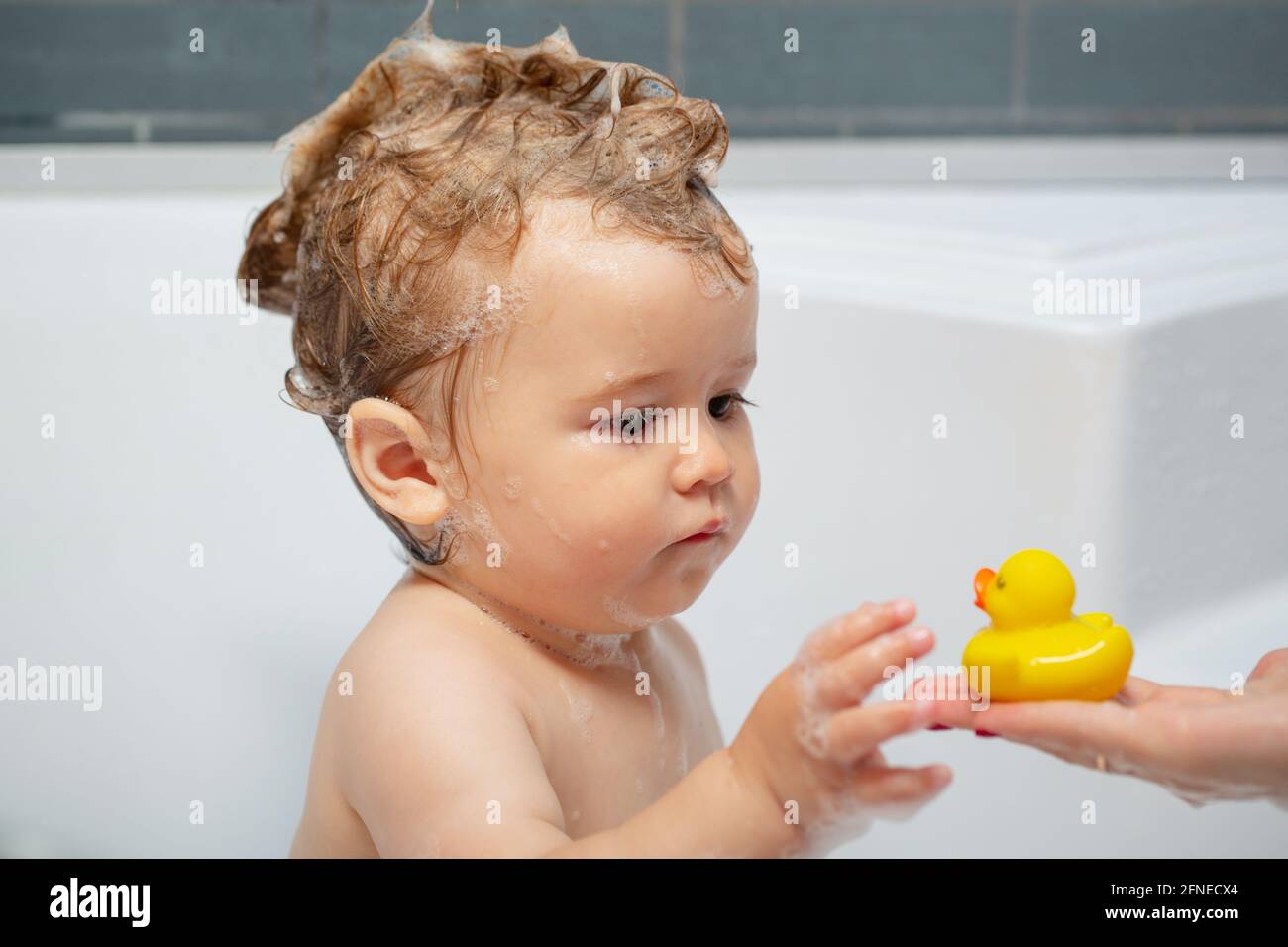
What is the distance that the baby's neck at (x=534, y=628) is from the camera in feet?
2.68

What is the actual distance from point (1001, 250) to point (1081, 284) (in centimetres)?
10

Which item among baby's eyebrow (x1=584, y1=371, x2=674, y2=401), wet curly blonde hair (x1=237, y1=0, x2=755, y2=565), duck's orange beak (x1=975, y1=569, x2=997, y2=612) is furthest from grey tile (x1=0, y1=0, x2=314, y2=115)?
duck's orange beak (x1=975, y1=569, x2=997, y2=612)

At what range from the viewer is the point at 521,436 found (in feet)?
2.47

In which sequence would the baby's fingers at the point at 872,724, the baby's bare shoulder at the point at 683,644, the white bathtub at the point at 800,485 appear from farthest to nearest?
the white bathtub at the point at 800,485 < the baby's bare shoulder at the point at 683,644 < the baby's fingers at the point at 872,724

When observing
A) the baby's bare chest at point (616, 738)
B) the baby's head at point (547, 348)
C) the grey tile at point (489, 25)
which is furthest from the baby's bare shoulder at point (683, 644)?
the grey tile at point (489, 25)

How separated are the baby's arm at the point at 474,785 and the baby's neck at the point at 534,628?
0.14ft

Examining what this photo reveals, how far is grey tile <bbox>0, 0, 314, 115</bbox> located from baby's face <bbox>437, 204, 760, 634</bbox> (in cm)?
99

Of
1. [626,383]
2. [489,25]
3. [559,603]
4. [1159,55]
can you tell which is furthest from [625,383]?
[1159,55]

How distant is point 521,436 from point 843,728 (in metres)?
0.27

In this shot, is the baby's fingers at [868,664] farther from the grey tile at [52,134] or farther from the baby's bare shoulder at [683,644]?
the grey tile at [52,134]

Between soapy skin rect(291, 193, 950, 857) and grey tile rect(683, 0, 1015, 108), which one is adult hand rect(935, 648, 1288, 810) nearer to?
soapy skin rect(291, 193, 950, 857)

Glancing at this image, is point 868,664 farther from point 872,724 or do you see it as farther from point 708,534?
point 708,534

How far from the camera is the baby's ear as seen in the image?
787mm
